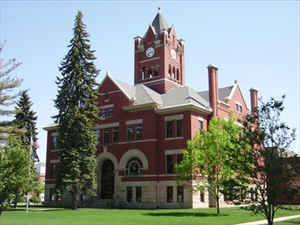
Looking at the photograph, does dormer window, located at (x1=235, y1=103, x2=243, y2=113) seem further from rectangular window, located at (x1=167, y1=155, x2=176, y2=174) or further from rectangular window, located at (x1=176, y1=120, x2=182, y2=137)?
rectangular window, located at (x1=167, y1=155, x2=176, y2=174)

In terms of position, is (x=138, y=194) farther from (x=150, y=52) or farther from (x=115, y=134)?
(x=150, y=52)

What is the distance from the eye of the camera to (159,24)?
54.4 metres

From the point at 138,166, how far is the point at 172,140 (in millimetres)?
5369

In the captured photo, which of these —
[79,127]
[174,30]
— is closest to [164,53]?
[174,30]

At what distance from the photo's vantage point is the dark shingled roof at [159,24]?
5393 cm

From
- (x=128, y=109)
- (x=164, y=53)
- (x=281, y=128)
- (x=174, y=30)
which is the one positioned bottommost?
(x=281, y=128)

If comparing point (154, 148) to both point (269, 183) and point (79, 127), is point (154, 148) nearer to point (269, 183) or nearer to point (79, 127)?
point (79, 127)

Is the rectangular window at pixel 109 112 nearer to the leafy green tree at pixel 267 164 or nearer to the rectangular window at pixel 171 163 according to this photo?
the rectangular window at pixel 171 163

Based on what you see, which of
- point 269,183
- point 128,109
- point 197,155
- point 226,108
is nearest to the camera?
point 269,183

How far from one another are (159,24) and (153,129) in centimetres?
1914

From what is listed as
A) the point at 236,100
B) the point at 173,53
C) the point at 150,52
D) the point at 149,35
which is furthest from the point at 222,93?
the point at 149,35

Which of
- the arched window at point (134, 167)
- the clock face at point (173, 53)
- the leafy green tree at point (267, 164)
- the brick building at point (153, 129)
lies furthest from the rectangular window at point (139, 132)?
the leafy green tree at point (267, 164)

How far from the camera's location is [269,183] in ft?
44.6

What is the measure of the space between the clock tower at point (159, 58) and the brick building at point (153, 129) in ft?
0.46
